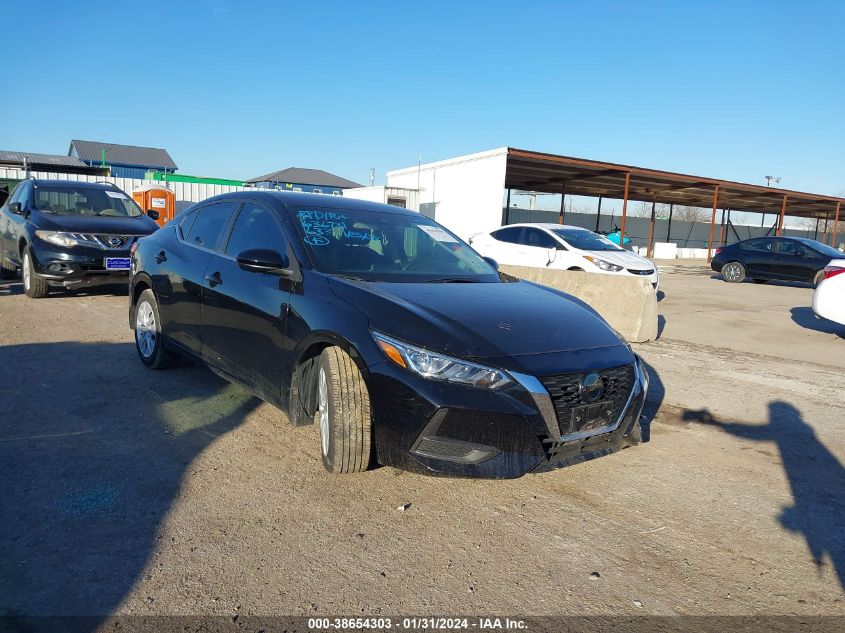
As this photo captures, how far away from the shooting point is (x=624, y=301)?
8047mm

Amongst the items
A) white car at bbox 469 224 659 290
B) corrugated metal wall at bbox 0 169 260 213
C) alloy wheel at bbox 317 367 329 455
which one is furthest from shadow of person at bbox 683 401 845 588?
corrugated metal wall at bbox 0 169 260 213

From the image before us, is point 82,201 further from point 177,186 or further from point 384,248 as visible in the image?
point 177,186

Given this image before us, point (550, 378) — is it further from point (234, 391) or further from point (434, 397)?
point (234, 391)

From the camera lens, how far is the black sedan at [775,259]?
16.9 meters

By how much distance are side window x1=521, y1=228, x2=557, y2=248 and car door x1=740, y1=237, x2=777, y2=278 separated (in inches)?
359

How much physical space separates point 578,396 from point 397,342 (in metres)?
0.91

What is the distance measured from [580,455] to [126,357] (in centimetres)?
456

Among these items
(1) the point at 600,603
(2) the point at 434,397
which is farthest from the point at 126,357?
(1) the point at 600,603

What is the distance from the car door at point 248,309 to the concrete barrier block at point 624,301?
3850 mm

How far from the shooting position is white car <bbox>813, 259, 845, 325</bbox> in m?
8.59

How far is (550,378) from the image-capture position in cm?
298

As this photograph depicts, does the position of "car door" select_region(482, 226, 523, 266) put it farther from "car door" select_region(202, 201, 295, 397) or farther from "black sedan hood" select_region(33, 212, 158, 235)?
"car door" select_region(202, 201, 295, 397)

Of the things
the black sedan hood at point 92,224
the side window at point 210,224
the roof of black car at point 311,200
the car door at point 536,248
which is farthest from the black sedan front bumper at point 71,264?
the car door at point 536,248

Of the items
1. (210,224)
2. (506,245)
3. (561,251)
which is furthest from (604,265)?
(210,224)
